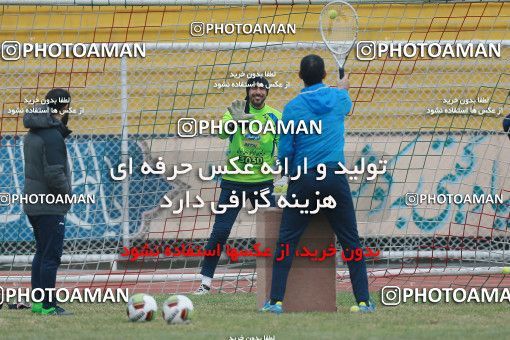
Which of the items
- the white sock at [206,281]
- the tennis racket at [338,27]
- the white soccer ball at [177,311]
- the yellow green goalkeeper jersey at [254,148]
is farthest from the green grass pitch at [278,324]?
the tennis racket at [338,27]

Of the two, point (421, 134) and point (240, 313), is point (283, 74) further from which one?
point (240, 313)

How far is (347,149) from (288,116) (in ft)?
12.6

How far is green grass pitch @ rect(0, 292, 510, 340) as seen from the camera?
8344 millimetres

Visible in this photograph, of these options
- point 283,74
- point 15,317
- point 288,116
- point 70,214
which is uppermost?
point 283,74

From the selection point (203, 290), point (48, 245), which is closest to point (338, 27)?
point (203, 290)

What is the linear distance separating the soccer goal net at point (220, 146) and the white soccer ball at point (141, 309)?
323 centimetres

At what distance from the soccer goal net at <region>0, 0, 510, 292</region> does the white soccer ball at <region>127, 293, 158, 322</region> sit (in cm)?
323

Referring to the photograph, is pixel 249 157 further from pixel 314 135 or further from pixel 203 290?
pixel 314 135

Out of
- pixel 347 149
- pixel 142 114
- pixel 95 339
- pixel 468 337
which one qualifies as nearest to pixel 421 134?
pixel 347 149

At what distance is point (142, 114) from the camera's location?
12906 millimetres

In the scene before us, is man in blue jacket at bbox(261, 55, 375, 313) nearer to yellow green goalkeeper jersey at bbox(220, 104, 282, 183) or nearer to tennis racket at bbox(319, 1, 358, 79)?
tennis racket at bbox(319, 1, 358, 79)

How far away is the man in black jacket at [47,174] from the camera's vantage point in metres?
9.99

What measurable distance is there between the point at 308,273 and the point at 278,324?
1161 mm

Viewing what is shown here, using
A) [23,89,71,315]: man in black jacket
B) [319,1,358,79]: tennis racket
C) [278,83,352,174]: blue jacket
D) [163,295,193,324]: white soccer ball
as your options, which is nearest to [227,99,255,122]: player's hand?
[319,1,358,79]: tennis racket
